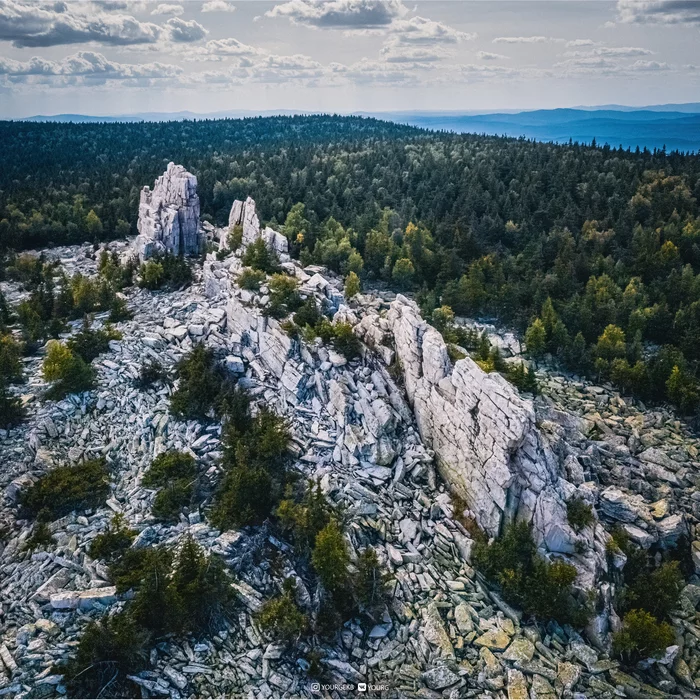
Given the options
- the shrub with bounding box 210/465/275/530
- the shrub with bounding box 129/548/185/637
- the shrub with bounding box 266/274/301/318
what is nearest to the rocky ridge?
the shrub with bounding box 129/548/185/637

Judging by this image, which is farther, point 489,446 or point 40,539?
point 489,446

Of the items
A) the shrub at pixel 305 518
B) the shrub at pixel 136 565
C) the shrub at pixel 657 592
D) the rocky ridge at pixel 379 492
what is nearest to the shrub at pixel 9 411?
the rocky ridge at pixel 379 492

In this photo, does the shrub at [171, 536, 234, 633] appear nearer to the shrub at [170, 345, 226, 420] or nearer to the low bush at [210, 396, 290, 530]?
the low bush at [210, 396, 290, 530]

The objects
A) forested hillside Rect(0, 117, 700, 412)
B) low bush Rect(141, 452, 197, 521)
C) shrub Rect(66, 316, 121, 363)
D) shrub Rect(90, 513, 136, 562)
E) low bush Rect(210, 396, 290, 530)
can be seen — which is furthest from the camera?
forested hillside Rect(0, 117, 700, 412)

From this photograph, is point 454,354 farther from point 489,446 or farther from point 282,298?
point 282,298

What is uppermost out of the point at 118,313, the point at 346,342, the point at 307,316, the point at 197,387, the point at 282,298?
the point at 282,298

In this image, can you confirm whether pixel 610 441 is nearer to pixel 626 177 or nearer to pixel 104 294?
pixel 104 294

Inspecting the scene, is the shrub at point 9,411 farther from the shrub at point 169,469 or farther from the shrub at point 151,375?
the shrub at point 169,469

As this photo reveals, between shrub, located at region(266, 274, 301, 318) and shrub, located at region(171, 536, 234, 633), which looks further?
shrub, located at region(266, 274, 301, 318)

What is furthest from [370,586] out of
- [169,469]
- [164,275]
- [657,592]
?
[164,275]
